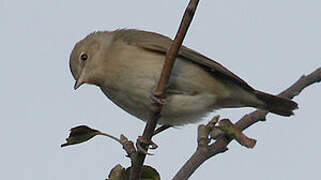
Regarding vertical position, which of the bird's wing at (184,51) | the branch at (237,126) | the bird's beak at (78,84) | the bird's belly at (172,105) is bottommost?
the branch at (237,126)

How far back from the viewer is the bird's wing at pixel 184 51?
473cm

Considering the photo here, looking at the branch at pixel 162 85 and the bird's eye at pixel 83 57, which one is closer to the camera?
the branch at pixel 162 85

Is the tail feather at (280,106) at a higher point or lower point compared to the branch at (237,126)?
higher

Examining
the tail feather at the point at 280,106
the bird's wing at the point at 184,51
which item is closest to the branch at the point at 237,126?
the bird's wing at the point at 184,51

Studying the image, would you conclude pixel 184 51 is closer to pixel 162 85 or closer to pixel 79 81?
pixel 79 81

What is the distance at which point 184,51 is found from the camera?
4758 mm

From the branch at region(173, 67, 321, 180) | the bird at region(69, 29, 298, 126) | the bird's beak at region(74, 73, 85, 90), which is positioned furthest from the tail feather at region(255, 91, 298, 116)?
the branch at region(173, 67, 321, 180)

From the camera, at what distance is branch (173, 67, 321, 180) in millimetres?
2379

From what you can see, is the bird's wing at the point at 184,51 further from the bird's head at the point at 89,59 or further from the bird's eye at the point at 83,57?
the bird's eye at the point at 83,57

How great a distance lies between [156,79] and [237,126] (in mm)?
1665

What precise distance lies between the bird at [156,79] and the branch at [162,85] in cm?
136

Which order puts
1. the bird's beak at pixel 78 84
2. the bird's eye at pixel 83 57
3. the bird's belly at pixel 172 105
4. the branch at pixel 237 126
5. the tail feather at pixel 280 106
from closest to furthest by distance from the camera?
the branch at pixel 237 126 → the bird's belly at pixel 172 105 → the bird's beak at pixel 78 84 → the tail feather at pixel 280 106 → the bird's eye at pixel 83 57

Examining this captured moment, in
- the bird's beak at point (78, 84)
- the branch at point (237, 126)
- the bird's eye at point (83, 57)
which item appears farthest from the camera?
the bird's eye at point (83, 57)

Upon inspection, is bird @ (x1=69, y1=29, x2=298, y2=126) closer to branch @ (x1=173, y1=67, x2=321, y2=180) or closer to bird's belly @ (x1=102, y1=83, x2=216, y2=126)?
bird's belly @ (x1=102, y1=83, x2=216, y2=126)
